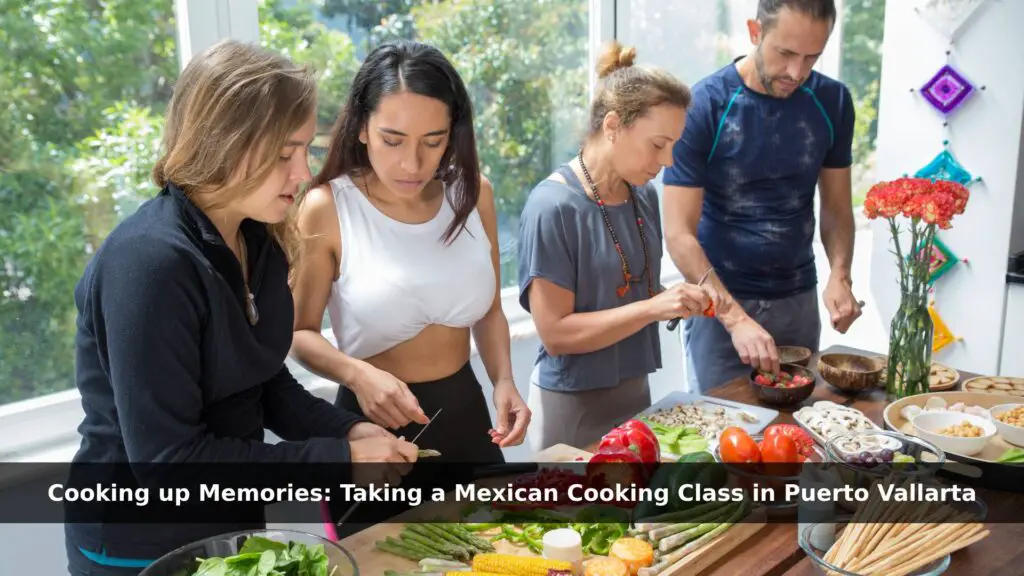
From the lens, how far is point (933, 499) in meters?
1.47

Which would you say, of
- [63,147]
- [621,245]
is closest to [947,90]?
[621,245]

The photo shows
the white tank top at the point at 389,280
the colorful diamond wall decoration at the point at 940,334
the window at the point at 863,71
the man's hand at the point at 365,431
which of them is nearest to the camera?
the man's hand at the point at 365,431

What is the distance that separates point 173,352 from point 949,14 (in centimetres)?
317

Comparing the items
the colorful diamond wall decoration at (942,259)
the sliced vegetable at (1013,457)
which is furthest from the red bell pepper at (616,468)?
the colorful diamond wall decoration at (942,259)

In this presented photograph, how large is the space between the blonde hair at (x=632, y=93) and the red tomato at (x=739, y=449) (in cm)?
89

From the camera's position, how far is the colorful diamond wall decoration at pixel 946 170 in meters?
3.35

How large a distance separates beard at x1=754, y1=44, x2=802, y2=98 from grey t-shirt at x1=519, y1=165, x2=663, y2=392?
63cm

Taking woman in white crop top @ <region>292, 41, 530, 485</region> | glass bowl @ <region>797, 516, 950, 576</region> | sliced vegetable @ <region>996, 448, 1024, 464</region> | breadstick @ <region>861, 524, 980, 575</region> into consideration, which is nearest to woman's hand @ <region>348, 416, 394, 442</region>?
woman in white crop top @ <region>292, 41, 530, 485</region>

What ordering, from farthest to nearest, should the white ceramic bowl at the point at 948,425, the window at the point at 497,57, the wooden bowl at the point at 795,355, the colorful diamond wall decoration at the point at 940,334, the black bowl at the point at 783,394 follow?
the colorful diamond wall decoration at the point at 940,334 → the window at the point at 497,57 → the wooden bowl at the point at 795,355 → the black bowl at the point at 783,394 → the white ceramic bowl at the point at 948,425

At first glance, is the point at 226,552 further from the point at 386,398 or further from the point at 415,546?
the point at 386,398

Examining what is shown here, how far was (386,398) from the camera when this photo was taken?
1692 millimetres

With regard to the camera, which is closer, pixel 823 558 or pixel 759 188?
pixel 823 558

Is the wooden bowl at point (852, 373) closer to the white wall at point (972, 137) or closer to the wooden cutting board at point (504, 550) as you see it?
the wooden cutting board at point (504, 550)

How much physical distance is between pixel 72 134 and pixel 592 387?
58.5 inches
